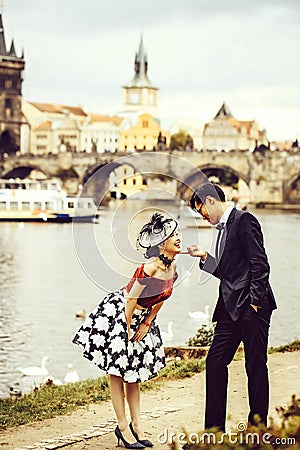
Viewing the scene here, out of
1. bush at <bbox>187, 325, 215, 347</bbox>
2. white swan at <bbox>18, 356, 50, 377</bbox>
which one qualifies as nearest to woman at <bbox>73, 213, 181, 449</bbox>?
bush at <bbox>187, 325, 215, 347</bbox>

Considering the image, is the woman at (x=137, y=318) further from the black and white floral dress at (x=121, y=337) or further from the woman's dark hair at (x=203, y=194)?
the woman's dark hair at (x=203, y=194)

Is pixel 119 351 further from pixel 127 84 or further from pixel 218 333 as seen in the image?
pixel 127 84

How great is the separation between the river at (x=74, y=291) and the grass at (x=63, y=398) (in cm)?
87

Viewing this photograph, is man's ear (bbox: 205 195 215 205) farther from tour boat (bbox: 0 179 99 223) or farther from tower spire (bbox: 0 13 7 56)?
tower spire (bbox: 0 13 7 56)

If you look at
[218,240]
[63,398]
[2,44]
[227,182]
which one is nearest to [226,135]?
[2,44]

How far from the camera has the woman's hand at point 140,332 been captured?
454cm

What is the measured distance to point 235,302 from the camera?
4.43 meters

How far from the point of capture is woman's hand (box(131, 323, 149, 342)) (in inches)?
179

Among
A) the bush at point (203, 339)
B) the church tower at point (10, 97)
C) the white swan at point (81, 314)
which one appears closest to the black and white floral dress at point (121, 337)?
the bush at point (203, 339)

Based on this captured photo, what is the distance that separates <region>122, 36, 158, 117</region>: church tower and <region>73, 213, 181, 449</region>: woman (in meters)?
111

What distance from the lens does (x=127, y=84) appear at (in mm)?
116500

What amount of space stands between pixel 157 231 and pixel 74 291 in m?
17.8

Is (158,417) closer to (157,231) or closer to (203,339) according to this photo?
(157,231)

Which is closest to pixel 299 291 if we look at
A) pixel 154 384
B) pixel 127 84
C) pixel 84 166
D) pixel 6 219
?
pixel 154 384
